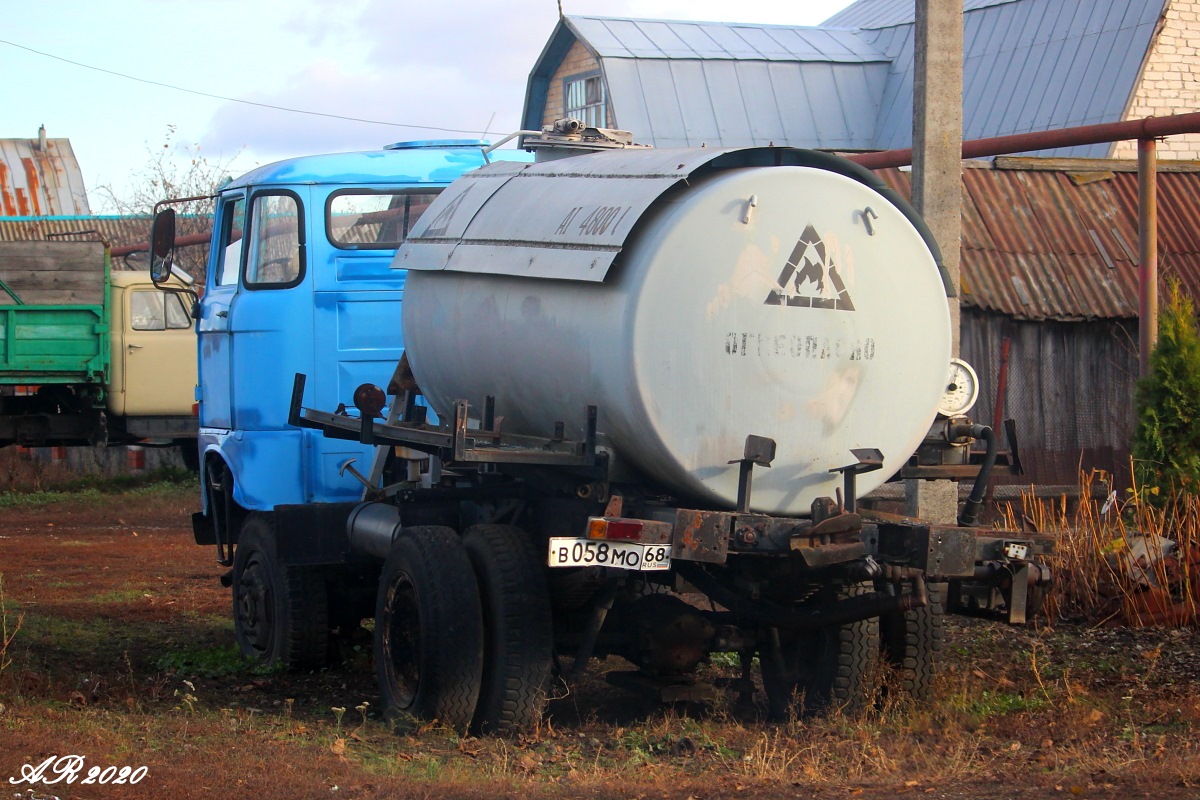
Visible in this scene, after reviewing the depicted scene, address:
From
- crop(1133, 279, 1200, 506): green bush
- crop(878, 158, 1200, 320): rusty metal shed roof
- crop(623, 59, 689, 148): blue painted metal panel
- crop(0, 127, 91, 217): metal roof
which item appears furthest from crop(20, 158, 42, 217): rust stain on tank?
crop(1133, 279, 1200, 506): green bush

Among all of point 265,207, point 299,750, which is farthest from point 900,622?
point 265,207

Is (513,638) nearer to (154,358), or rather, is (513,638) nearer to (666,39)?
(154,358)

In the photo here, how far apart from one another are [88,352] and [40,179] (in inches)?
784

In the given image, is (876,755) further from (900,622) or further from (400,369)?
(400,369)

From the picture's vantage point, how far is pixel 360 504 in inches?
293

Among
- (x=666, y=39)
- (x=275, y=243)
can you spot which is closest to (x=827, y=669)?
(x=275, y=243)

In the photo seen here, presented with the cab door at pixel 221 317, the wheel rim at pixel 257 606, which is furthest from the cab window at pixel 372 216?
the wheel rim at pixel 257 606

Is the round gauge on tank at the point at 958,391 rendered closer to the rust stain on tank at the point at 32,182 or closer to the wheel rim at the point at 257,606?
the wheel rim at the point at 257,606

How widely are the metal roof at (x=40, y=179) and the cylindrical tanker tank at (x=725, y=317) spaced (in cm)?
3072

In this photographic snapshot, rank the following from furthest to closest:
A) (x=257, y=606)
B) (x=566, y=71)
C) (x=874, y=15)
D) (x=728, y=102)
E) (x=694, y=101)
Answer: (x=874, y=15)
(x=566, y=71)
(x=728, y=102)
(x=694, y=101)
(x=257, y=606)

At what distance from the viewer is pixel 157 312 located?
1827cm

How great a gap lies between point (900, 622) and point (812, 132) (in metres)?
18.6

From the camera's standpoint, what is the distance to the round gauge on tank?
6309 millimetres

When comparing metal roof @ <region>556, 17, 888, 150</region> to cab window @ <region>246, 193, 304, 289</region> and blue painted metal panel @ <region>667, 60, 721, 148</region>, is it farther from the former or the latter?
cab window @ <region>246, 193, 304, 289</region>
